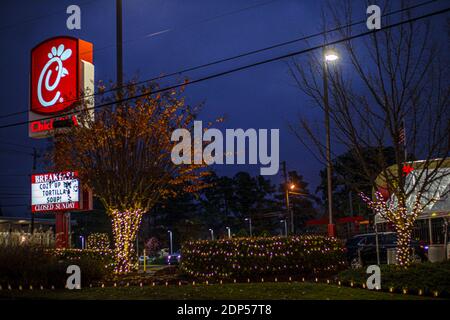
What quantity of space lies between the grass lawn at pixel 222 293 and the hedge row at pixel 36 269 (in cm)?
110

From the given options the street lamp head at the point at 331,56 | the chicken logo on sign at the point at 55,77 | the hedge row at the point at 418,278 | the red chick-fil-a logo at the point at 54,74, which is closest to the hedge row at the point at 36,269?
the hedge row at the point at 418,278

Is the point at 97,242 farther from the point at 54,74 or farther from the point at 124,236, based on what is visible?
the point at 124,236

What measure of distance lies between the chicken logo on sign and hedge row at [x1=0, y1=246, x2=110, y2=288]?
28.9 feet

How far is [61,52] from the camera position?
26875 mm

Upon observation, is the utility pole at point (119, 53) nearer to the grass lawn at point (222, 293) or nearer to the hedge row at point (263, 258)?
the hedge row at point (263, 258)

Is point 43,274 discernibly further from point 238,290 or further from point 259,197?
point 259,197

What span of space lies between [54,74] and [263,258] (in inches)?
571

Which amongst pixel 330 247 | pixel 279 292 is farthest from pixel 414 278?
pixel 330 247

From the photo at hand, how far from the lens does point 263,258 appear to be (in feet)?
58.9

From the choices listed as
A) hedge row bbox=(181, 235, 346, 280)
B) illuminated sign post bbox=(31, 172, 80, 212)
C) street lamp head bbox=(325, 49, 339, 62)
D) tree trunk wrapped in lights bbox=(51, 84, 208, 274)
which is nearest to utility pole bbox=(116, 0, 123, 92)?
tree trunk wrapped in lights bbox=(51, 84, 208, 274)

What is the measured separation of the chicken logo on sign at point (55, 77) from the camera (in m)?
25.3

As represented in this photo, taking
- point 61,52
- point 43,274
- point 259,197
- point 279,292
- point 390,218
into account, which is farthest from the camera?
point 259,197

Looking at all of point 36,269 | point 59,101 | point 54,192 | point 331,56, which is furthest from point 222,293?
point 59,101

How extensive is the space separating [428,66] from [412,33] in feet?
3.12
